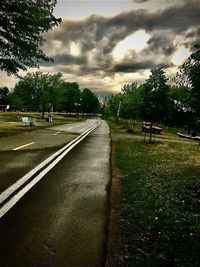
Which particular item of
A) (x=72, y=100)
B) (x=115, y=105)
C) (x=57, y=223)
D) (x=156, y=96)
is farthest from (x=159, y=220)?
(x=72, y=100)

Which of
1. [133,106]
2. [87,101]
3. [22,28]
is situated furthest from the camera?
[87,101]

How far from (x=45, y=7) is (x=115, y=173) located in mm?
16205

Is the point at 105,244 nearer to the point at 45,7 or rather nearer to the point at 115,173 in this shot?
the point at 115,173

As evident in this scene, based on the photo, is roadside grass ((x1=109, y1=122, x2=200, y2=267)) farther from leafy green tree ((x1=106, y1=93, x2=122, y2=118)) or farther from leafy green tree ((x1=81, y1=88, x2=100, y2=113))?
leafy green tree ((x1=81, y1=88, x2=100, y2=113))

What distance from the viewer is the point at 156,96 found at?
22.4m

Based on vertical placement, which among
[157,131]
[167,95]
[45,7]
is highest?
[45,7]

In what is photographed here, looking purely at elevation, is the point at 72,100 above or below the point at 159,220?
above

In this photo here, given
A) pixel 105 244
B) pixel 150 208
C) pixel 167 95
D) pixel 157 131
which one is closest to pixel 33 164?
pixel 150 208

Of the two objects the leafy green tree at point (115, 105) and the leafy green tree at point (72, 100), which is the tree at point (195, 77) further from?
the leafy green tree at point (72, 100)

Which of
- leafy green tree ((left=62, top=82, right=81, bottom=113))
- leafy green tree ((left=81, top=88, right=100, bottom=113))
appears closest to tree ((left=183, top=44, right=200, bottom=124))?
leafy green tree ((left=62, top=82, right=81, bottom=113))

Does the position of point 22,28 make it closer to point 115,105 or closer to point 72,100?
point 115,105

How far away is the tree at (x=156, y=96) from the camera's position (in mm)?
22391

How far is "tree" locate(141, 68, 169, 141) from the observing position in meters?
22.4

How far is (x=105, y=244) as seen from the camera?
4.61 metres
